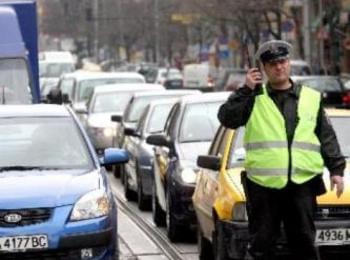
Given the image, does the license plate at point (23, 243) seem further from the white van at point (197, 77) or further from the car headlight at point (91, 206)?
the white van at point (197, 77)

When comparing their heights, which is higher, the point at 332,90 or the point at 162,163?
the point at 162,163

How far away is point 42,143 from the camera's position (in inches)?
396

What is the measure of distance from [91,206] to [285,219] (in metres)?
2.06

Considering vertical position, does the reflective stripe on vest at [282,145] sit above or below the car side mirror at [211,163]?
above

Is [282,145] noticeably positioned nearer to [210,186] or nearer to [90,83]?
[210,186]

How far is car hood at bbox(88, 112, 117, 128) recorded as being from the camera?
23.5 metres

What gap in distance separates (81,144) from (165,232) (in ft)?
11.4

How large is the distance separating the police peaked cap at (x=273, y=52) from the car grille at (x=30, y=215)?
2.32 metres

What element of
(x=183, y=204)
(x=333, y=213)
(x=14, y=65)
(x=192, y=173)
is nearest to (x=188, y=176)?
(x=192, y=173)

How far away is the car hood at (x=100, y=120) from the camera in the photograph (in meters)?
23.5

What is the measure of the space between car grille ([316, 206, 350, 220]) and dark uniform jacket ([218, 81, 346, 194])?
1.14m

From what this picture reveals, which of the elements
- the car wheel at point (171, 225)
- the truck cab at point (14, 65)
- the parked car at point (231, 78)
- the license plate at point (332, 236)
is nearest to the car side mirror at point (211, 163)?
the license plate at point (332, 236)

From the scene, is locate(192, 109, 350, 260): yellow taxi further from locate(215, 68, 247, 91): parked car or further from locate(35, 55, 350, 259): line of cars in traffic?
locate(215, 68, 247, 91): parked car

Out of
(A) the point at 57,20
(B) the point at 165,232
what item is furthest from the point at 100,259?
(A) the point at 57,20
